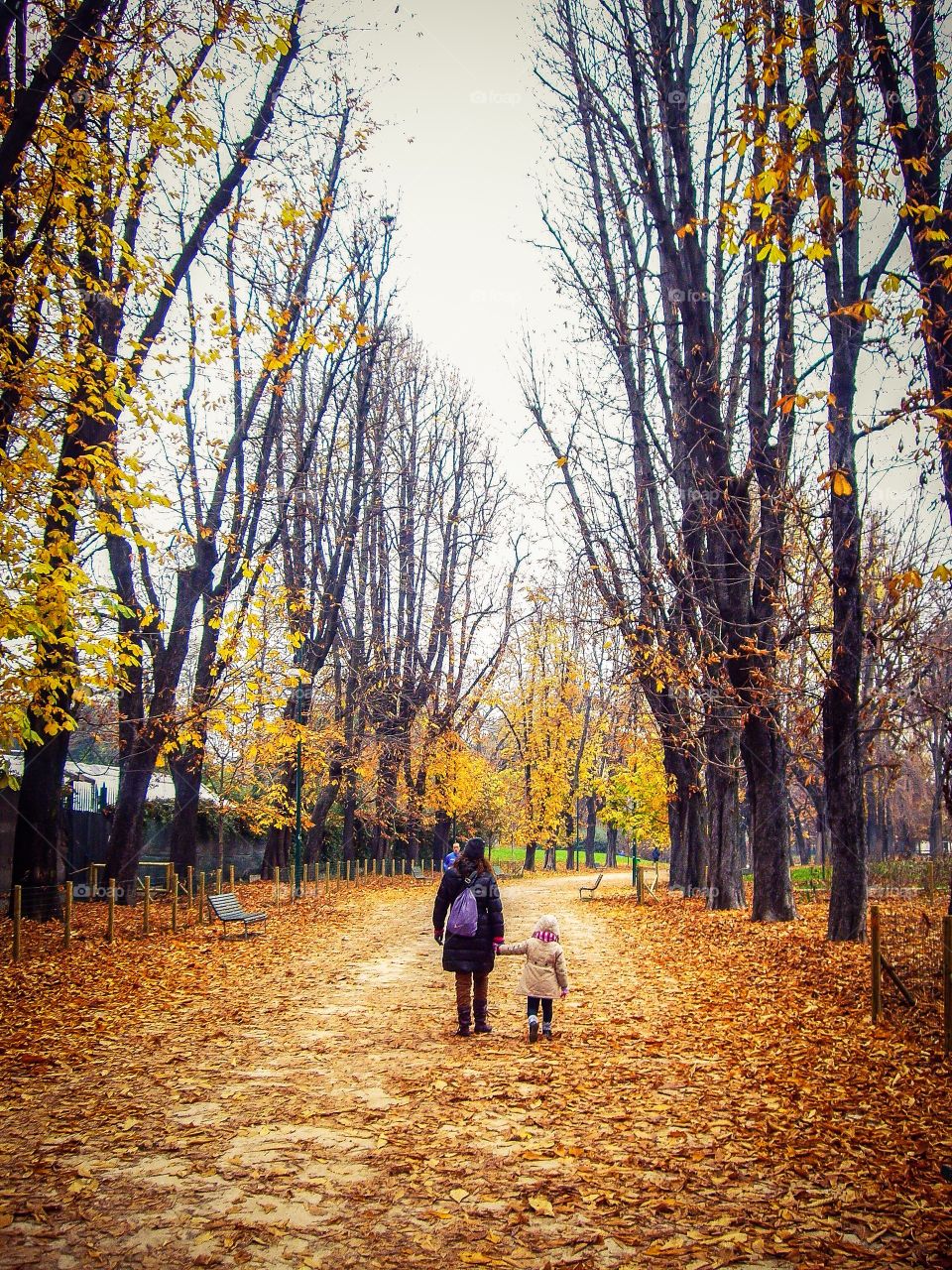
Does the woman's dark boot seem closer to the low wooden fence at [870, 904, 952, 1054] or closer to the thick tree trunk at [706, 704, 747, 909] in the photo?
the low wooden fence at [870, 904, 952, 1054]

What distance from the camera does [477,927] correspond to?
878cm

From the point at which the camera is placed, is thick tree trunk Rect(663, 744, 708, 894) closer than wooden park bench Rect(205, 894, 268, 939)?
No

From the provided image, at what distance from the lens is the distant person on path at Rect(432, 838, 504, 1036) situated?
340 inches

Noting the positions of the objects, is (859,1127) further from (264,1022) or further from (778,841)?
(778,841)

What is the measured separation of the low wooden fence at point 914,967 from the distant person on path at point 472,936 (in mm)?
3429

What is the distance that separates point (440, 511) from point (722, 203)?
31356mm

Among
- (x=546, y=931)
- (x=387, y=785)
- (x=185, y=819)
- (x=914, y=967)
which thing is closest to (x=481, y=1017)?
(x=546, y=931)

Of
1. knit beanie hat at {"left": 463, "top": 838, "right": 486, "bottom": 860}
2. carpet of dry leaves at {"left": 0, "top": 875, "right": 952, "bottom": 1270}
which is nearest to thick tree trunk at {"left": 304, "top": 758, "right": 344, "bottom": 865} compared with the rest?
carpet of dry leaves at {"left": 0, "top": 875, "right": 952, "bottom": 1270}

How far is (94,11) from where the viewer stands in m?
7.38

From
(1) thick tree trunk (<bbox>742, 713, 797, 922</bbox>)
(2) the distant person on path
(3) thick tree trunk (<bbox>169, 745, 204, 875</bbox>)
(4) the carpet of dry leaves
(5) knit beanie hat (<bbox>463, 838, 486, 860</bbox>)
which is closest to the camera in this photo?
(4) the carpet of dry leaves

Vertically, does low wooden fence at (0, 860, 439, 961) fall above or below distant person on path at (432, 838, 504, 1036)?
below

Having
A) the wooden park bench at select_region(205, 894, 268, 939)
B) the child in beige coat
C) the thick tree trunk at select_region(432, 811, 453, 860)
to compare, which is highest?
the child in beige coat

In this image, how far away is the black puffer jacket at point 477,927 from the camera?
28.4 ft

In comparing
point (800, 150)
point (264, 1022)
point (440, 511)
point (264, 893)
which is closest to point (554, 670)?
point (440, 511)
